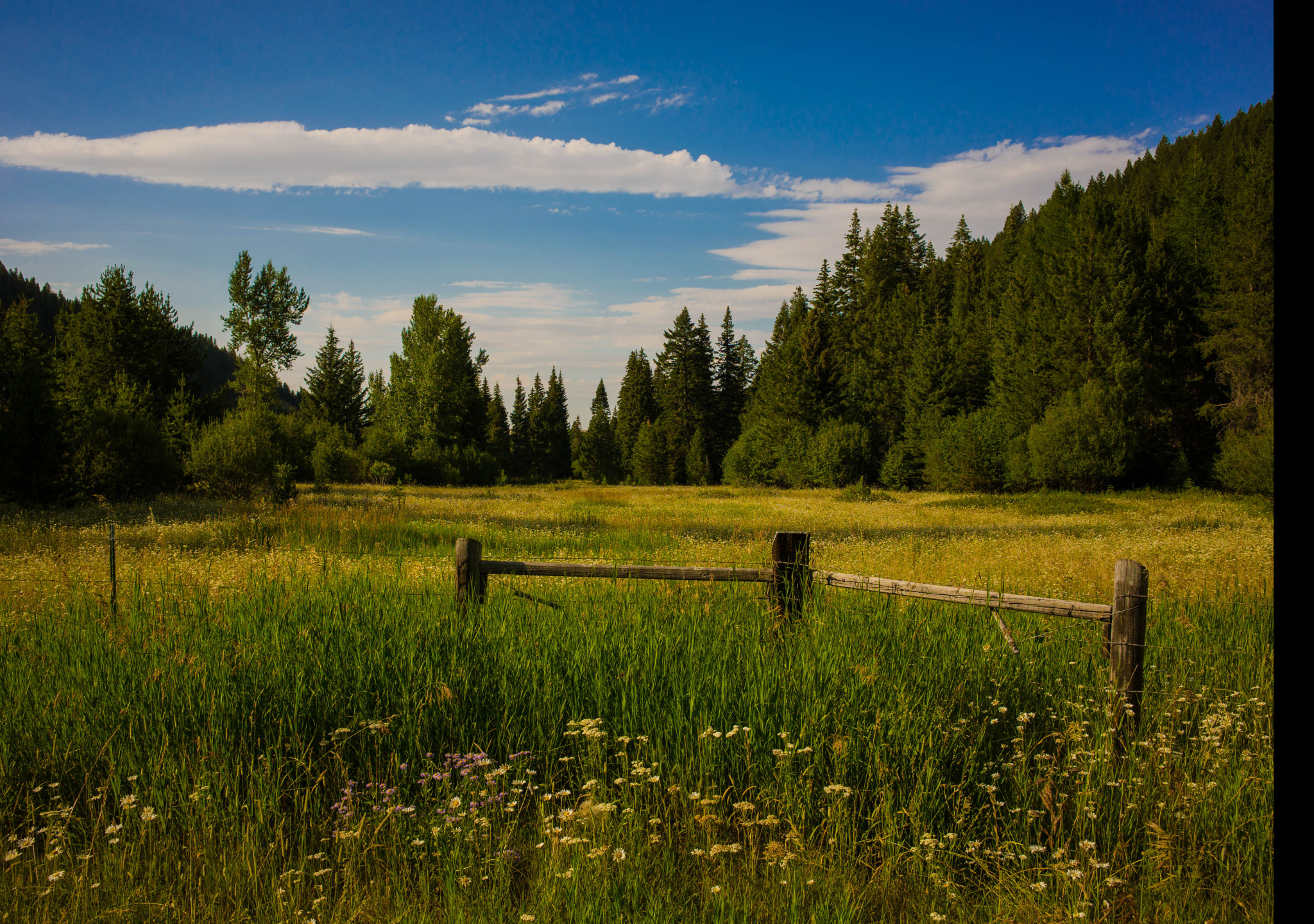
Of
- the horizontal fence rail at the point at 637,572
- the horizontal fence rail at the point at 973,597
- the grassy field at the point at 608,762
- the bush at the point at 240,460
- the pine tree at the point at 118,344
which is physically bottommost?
the grassy field at the point at 608,762

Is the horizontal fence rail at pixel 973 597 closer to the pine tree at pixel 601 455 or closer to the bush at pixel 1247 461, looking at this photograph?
the bush at pixel 1247 461

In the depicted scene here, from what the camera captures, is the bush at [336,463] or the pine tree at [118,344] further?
the bush at [336,463]

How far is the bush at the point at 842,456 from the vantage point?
154 feet

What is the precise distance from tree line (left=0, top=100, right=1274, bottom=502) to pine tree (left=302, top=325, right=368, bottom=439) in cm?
19

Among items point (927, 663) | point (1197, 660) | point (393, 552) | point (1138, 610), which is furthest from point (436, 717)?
point (393, 552)

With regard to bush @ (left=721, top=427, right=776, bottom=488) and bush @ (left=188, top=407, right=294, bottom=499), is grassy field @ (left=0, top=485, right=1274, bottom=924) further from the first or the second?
bush @ (left=721, top=427, right=776, bottom=488)

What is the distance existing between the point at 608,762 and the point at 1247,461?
36956 mm

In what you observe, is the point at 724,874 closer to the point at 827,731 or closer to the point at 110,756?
the point at 827,731

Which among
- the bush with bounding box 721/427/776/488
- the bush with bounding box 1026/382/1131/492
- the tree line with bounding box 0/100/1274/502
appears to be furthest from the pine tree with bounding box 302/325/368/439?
the bush with bounding box 1026/382/1131/492

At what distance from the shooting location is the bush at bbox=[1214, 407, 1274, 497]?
2906 cm

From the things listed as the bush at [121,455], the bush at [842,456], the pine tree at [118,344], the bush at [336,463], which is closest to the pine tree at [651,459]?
the bush at [842,456]

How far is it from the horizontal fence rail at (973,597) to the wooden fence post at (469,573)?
9.13 ft

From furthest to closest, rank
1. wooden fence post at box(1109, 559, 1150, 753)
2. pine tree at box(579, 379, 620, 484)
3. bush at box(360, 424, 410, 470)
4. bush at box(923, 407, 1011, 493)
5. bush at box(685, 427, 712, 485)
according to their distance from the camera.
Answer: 1. pine tree at box(579, 379, 620, 484)
2. bush at box(685, 427, 712, 485)
3. bush at box(360, 424, 410, 470)
4. bush at box(923, 407, 1011, 493)
5. wooden fence post at box(1109, 559, 1150, 753)

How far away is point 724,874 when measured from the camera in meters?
3.10
